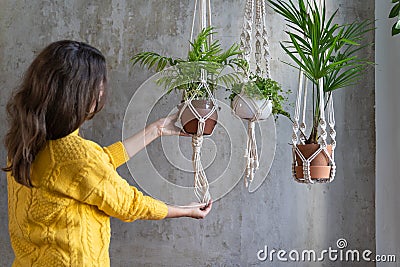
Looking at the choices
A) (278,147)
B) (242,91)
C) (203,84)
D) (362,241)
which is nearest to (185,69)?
(203,84)

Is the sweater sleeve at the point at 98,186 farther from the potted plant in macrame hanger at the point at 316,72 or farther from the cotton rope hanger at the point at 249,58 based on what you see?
the potted plant in macrame hanger at the point at 316,72

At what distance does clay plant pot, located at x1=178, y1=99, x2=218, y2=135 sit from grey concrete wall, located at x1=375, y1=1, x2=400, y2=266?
1081mm

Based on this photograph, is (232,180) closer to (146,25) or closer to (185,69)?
(185,69)

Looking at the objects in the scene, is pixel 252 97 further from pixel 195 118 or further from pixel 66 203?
pixel 66 203

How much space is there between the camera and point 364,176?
9.93 ft

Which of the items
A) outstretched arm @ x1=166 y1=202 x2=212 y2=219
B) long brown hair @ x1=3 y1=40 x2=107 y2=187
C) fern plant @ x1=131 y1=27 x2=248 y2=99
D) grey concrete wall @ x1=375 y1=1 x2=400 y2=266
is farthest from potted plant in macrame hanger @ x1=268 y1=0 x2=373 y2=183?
long brown hair @ x1=3 y1=40 x2=107 y2=187

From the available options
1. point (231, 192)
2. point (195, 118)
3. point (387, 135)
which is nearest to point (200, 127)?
point (195, 118)

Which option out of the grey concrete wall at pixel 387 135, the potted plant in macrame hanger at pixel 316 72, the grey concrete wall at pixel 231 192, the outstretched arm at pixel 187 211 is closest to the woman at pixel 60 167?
the outstretched arm at pixel 187 211

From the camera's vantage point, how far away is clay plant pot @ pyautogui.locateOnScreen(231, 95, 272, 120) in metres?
2.25

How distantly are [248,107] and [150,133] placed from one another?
425 millimetres

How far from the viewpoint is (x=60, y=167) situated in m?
1.88

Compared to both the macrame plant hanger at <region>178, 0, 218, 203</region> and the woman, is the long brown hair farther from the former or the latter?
the macrame plant hanger at <region>178, 0, 218, 203</region>

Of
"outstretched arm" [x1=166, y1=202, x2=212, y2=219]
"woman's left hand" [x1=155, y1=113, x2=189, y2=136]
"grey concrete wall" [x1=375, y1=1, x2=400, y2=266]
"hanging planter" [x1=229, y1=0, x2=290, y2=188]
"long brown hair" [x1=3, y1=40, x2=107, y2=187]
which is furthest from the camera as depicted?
"grey concrete wall" [x1=375, y1=1, x2=400, y2=266]

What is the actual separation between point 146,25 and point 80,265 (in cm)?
152
